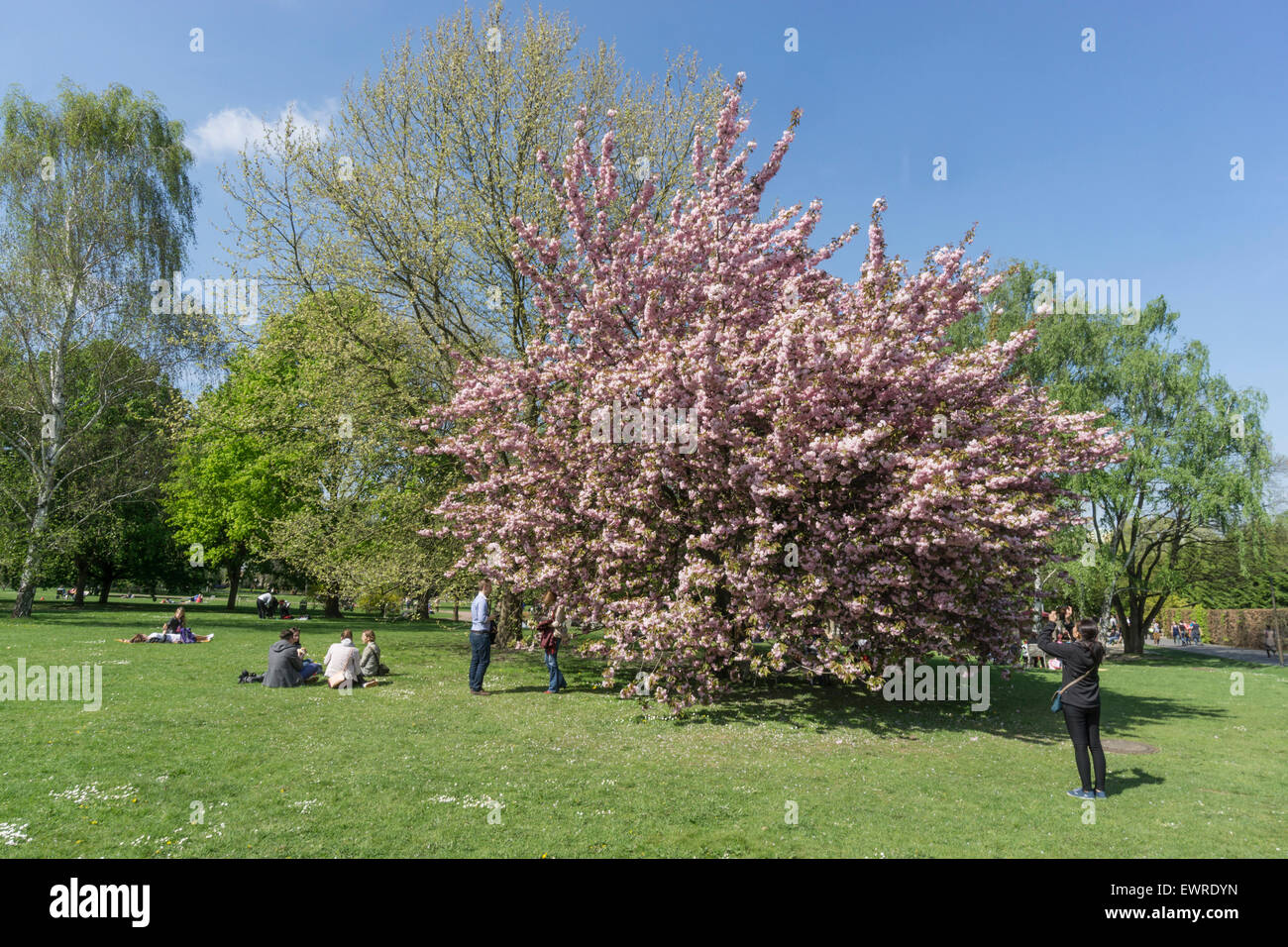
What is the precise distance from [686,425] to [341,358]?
45.6 ft

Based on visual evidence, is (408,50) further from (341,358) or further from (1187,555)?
(1187,555)

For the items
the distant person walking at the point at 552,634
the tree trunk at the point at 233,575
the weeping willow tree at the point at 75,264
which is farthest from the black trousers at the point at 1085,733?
the tree trunk at the point at 233,575

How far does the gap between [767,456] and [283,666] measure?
12012mm

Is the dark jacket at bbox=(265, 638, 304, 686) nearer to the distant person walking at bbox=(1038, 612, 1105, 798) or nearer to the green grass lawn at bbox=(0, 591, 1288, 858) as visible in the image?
the green grass lawn at bbox=(0, 591, 1288, 858)

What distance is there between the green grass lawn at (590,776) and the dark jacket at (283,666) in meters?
0.55

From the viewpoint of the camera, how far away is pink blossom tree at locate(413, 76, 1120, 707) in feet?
44.5

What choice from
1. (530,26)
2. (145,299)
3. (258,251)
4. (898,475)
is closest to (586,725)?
(898,475)

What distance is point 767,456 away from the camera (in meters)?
13.8

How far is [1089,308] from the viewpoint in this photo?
40.5 metres

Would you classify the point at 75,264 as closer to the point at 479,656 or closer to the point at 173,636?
the point at 173,636

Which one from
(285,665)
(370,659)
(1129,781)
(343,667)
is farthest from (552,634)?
(1129,781)

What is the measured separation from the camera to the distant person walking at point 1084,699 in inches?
376

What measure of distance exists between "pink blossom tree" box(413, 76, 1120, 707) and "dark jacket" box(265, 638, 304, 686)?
4.84 m

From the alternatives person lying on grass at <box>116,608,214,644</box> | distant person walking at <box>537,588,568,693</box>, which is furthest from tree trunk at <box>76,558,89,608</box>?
distant person walking at <box>537,588,568,693</box>
